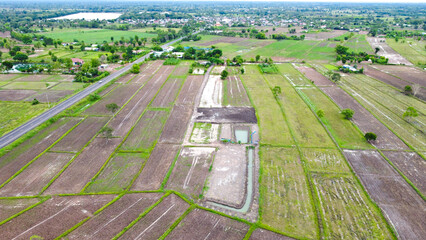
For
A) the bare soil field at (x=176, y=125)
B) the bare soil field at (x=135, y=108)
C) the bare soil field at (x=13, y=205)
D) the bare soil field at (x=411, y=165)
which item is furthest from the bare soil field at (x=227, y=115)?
the bare soil field at (x=13, y=205)

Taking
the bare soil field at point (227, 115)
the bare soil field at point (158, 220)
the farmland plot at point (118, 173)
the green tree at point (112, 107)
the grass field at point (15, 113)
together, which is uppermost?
the green tree at point (112, 107)

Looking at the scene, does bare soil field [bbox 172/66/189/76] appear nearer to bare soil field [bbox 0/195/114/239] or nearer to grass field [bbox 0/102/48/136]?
grass field [bbox 0/102/48/136]

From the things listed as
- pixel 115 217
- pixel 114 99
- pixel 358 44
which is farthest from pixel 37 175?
pixel 358 44

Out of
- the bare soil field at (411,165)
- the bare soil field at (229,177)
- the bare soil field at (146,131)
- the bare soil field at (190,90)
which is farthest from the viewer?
the bare soil field at (190,90)

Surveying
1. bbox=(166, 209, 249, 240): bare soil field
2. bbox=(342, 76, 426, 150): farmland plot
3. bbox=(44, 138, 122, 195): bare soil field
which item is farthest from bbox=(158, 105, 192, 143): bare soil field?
bbox=(342, 76, 426, 150): farmland plot

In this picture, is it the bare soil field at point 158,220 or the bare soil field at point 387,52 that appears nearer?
the bare soil field at point 158,220

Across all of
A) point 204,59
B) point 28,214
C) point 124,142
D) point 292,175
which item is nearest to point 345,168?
point 292,175

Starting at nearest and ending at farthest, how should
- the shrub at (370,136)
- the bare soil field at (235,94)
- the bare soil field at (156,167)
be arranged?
the bare soil field at (156,167)
the shrub at (370,136)
the bare soil field at (235,94)

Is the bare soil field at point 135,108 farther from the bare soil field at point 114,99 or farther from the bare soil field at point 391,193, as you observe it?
the bare soil field at point 391,193
